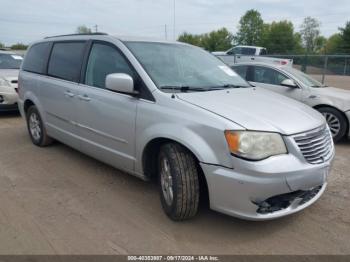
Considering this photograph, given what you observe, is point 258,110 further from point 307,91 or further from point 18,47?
point 18,47

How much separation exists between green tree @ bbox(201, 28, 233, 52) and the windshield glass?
77.4m

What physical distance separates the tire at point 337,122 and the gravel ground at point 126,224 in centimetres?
199

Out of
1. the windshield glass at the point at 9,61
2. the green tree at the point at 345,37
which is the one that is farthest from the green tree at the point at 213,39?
the windshield glass at the point at 9,61

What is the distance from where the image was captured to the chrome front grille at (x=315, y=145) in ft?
9.34

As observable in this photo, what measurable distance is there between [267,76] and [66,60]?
177 inches

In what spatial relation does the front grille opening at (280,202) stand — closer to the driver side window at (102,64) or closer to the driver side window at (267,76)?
the driver side window at (102,64)

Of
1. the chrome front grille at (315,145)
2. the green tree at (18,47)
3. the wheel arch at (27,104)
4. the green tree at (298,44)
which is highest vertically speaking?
the green tree at (298,44)

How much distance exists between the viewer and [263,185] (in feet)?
8.68

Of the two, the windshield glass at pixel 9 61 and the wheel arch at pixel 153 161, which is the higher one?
the windshield glass at pixel 9 61

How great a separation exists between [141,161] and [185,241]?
0.96 meters

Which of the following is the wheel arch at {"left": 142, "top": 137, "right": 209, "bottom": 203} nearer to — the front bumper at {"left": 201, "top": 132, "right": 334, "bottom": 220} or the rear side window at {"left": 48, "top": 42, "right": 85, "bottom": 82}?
the front bumper at {"left": 201, "top": 132, "right": 334, "bottom": 220}

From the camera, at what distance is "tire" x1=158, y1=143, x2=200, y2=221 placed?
2.96m

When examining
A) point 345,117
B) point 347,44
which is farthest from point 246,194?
point 347,44

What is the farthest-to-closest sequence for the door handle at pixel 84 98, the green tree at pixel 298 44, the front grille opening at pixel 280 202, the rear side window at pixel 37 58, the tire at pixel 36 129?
the green tree at pixel 298 44, the tire at pixel 36 129, the rear side window at pixel 37 58, the door handle at pixel 84 98, the front grille opening at pixel 280 202
